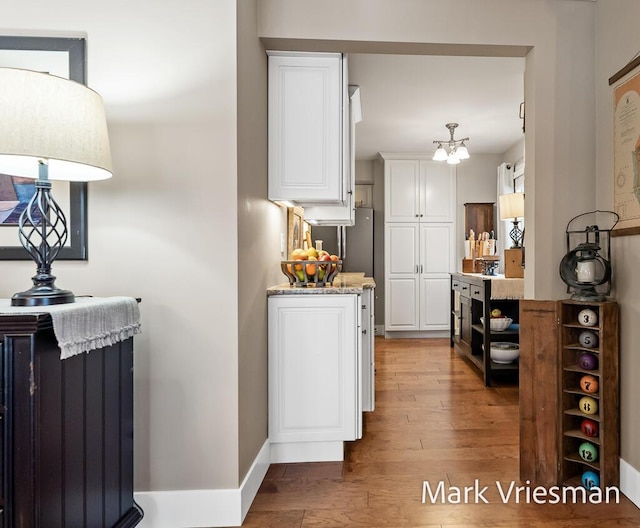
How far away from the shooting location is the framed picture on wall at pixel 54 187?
152 cm

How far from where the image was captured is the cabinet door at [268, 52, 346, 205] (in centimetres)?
213

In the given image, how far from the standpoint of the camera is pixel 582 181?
78.1 inches

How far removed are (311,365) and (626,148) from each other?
5.89 ft

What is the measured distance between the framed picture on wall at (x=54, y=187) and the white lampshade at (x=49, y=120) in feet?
1.50

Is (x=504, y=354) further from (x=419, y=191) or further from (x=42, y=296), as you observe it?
(x=42, y=296)

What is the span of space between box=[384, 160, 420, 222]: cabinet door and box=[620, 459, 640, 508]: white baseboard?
3.96 meters

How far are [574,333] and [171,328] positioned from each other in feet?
6.15

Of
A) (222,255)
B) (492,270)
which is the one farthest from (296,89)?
(492,270)

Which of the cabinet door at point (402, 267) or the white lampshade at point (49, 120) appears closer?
the white lampshade at point (49, 120)

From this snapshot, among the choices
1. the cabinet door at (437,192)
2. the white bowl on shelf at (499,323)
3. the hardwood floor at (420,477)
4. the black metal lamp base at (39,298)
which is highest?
the cabinet door at (437,192)

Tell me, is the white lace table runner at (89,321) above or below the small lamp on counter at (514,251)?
below

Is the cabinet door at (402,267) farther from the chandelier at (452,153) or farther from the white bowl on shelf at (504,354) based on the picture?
the white bowl on shelf at (504,354)

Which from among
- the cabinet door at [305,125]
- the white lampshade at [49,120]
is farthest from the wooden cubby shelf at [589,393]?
the white lampshade at [49,120]

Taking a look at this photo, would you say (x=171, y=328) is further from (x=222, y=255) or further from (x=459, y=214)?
(x=459, y=214)
